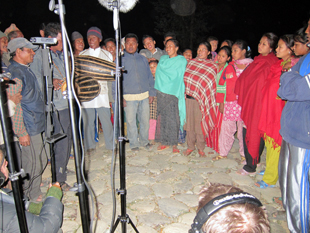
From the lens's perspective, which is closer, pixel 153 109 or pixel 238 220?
pixel 238 220

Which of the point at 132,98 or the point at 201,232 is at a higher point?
the point at 132,98

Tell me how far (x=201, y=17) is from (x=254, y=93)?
42.7 ft

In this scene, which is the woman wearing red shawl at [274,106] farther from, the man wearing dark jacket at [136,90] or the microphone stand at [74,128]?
the microphone stand at [74,128]

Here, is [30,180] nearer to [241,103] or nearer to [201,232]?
[201,232]

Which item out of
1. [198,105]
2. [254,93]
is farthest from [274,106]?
[198,105]

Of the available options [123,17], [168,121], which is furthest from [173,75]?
[123,17]

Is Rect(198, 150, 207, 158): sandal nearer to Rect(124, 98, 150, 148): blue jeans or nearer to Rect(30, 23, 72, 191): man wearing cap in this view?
Rect(124, 98, 150, 148): blue jeans

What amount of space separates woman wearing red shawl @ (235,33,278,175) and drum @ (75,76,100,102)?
6.90ft

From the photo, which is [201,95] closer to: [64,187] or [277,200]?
[277,200]

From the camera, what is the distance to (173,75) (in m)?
3.75

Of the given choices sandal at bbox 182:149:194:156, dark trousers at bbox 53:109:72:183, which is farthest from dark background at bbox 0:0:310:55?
sandal at bbox 182:149:194:156

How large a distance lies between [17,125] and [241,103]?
2.95 m

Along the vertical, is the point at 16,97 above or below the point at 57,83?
below

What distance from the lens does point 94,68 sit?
2.32 metres
